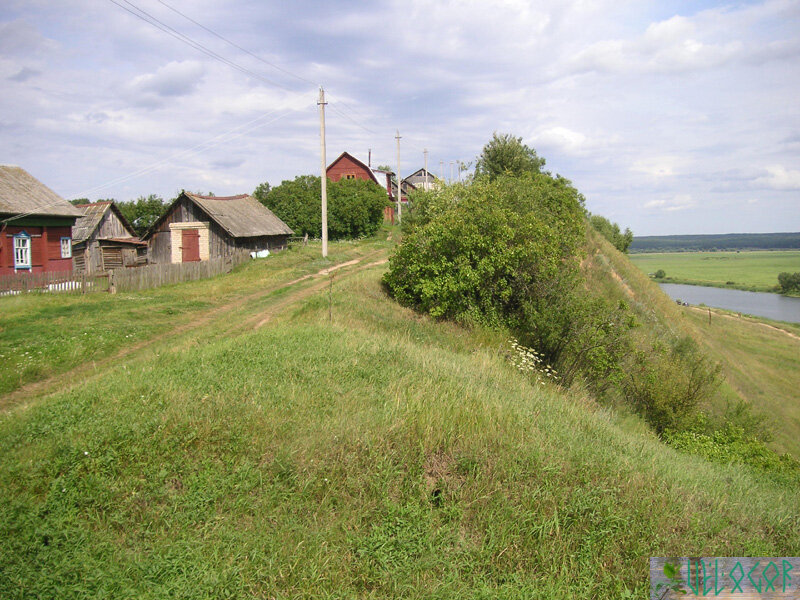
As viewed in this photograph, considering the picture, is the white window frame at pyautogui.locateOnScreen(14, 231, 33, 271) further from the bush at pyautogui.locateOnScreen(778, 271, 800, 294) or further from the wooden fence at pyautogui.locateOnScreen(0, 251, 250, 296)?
the bush at pyautogui.locateOnScreen(778, 271, 800, 294)

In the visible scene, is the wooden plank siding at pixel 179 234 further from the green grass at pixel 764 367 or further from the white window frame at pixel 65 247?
the green grass at pixel 764 367

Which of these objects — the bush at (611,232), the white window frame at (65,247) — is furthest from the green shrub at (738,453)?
the bush at (611,232)

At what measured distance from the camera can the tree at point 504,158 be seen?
33.5 metres

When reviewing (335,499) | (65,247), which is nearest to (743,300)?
(65,247)

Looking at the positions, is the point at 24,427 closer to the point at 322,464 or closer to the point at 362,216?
the point at 322,464

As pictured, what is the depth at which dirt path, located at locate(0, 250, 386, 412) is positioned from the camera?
8779mm

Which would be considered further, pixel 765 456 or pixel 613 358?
pixel 613 358

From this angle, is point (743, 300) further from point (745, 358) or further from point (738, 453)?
point (738, 453)

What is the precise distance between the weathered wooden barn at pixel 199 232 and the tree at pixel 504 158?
15324 millimetres

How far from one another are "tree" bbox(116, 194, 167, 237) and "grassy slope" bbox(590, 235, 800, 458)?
38.6 metres

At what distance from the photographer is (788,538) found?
A: 520cm

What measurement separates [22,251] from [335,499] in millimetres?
24091

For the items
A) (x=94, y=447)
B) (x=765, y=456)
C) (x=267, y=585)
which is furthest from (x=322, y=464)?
(x=765, y=456)

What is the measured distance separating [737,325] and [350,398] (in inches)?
2154
